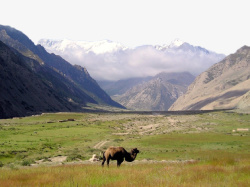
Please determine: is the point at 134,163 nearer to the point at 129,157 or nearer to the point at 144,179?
the point at 129,157

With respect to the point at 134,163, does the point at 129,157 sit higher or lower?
Answer: higher

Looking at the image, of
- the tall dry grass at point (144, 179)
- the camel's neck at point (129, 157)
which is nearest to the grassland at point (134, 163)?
the tall dry grass at point (144, 179)

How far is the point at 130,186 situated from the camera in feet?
37.9

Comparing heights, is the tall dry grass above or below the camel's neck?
above

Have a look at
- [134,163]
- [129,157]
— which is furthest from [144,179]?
[134,163]

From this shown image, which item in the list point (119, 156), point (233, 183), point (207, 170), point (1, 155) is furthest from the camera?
point (1, 155)

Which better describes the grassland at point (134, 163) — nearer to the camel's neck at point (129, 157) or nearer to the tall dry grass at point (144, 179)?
the tall dry grass at point (144, 179)

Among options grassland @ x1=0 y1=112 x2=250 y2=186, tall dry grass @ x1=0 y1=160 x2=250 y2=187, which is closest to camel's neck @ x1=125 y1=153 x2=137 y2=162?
grassland @ x1=0 y1=112 x2=250 y2=186

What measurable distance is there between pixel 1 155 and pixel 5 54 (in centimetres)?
17478

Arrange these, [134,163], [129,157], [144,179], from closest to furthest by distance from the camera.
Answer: [144,179], [129,157], [134,163]

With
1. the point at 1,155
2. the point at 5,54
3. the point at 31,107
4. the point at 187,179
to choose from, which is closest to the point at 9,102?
the point at 31,107

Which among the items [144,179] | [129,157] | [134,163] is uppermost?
[144,179]

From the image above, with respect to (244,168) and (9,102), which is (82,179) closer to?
(244,168)

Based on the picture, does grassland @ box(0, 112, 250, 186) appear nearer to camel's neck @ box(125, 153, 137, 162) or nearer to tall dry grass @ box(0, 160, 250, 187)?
tall dry grass @ box(0, 160, 250, 187)
